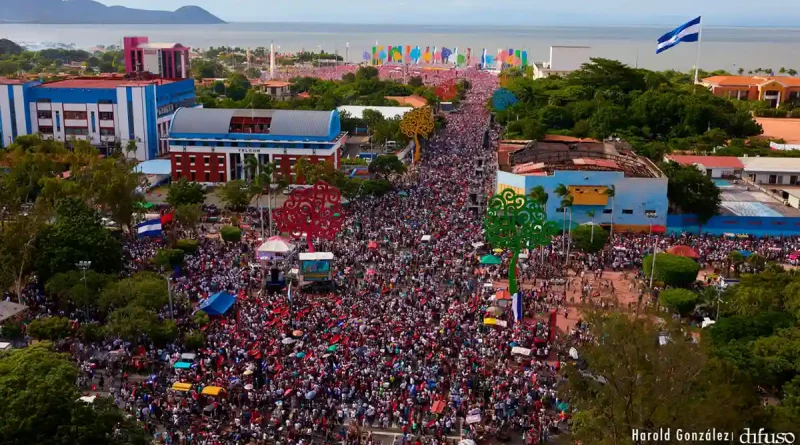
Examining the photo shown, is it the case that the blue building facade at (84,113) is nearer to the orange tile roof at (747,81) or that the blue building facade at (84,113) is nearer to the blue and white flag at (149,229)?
the blue and white flag at (149,229)

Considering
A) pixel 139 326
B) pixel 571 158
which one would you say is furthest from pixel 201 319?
pixel 571 158

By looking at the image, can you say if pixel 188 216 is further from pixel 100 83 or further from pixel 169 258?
pixel 100 83

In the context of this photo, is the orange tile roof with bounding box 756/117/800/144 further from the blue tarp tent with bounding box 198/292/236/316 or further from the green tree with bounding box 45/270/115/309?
the green tree with bounding box 45/270/115/309

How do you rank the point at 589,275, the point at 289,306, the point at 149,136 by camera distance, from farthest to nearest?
the point at 149,136
the point at 589,275
the point at 289,306

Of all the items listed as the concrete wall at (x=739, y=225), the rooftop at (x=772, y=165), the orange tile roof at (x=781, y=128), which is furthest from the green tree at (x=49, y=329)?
the orange tile roof at (x=781, y=128)

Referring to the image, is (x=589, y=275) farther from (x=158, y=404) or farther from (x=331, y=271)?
(x=158, y=404)

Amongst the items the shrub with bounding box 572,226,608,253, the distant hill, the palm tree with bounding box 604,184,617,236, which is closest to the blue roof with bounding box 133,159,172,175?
the palm tree with bounding box 604,184,617,236

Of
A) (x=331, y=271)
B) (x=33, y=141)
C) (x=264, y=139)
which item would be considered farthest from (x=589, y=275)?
(x=33, y=141)
